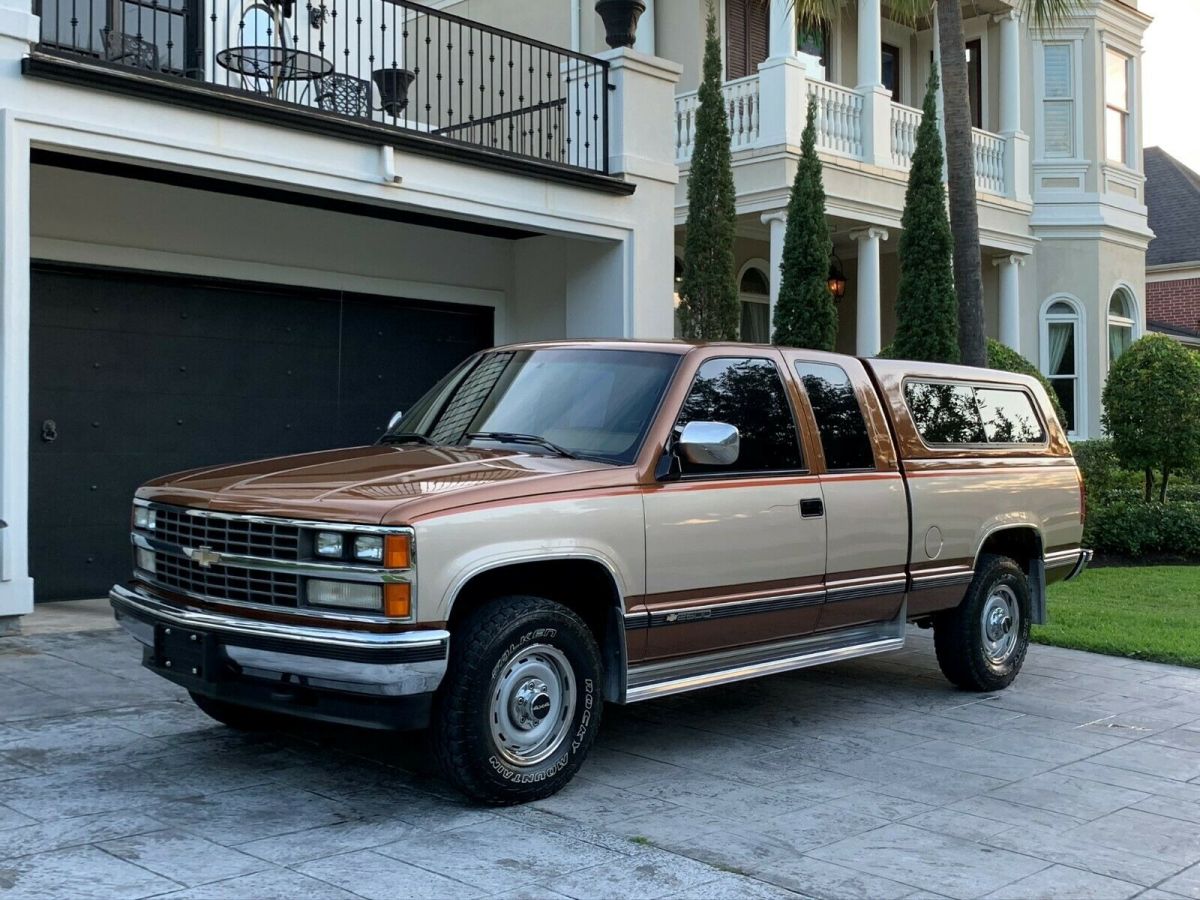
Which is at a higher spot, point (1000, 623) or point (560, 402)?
point (560, 402)

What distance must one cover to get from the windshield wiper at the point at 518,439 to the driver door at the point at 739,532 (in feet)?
1.52

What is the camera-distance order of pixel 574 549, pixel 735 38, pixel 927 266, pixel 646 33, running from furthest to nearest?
pixel 735 38 < pixel 646 33 < pixel 927 266 < pixel 574 549

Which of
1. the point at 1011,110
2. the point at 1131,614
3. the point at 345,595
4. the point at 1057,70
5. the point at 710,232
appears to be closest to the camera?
the point at 345,595

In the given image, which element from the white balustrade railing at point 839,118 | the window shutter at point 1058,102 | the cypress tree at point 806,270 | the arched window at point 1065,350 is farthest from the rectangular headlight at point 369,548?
the window shutter at point 1058,102

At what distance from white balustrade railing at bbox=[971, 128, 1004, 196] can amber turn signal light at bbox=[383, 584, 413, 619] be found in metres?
17.1

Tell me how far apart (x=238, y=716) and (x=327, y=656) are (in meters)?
1.61

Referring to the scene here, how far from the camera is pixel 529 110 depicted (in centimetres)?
1216

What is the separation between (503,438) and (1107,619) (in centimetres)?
642

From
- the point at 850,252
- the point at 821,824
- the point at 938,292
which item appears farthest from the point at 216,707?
the point at 850,252

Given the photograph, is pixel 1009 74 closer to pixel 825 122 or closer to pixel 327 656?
pixel 825 122

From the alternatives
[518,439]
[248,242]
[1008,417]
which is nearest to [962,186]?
[1008,417]

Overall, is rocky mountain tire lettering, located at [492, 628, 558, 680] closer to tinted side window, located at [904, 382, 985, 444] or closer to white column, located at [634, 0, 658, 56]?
tinted side window, located at [904, 382, 985, 444]

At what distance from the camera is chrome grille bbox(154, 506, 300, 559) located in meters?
5.00

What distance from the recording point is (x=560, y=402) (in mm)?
6211
